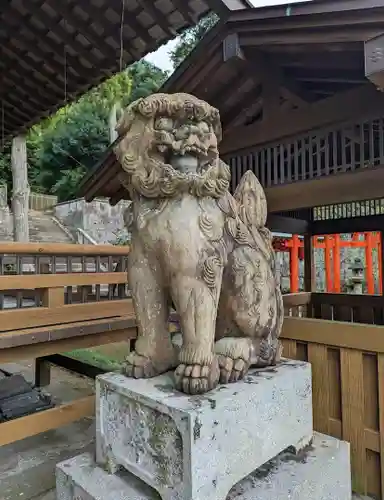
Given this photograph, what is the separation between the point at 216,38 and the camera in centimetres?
217

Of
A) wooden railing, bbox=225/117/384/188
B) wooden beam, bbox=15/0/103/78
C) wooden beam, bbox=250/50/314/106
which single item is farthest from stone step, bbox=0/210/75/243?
wooden beam, bbox=250/50/314/106

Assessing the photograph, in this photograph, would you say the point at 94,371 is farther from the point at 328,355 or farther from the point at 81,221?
the point at 81,221

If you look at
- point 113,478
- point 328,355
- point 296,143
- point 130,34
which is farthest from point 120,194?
point 113,478

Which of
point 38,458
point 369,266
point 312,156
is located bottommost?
point 38,458

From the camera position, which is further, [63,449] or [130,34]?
[130,34]

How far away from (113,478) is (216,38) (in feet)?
7.45

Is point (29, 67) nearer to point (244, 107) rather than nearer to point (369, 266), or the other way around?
point (244, 107)

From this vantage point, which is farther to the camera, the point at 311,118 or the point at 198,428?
the point at 311,118

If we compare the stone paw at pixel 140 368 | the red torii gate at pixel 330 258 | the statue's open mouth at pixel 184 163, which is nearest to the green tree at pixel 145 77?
the red torii gate at pixel 330 258

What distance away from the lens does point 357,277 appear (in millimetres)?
7266

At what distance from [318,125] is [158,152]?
132cm

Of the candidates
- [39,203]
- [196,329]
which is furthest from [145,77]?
[196,329]

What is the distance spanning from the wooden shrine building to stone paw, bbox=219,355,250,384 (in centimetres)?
77

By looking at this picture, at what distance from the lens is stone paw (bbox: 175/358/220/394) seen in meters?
1.24
